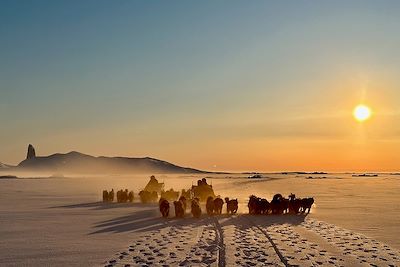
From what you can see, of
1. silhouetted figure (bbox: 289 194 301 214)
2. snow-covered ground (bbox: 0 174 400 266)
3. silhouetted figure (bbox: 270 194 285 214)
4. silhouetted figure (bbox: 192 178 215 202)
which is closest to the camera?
snow-covered ground (bbox: 0 174 400 266)

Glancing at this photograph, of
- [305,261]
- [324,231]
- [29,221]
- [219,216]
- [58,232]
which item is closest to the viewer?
[305,261]

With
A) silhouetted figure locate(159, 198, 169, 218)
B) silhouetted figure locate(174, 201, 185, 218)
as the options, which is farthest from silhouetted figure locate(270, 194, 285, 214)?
silhouetted figure locate(159, 198, 169, 218)

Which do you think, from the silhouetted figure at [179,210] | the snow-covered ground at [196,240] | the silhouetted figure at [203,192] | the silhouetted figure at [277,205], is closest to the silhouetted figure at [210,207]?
the snow-covered ground at [196,240]

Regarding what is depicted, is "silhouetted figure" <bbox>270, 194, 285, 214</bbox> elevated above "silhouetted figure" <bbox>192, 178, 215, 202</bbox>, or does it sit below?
below

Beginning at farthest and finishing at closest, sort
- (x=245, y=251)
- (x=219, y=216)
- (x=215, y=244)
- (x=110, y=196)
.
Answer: (x=110, y=196) < (x=219, y=216) < (x=215, y=244) < (x=245, y=251)

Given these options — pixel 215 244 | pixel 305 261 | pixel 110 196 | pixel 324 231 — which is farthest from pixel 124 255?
pixel 110 196

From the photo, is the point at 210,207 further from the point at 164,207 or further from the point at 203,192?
the point at 203,192

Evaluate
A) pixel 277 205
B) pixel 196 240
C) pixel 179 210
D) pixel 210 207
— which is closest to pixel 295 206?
pixel 277 205

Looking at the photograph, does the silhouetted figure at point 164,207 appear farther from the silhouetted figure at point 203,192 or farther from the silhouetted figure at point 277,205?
the silhouetted figure at point 203,192

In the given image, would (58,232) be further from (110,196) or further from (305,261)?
(110,196)

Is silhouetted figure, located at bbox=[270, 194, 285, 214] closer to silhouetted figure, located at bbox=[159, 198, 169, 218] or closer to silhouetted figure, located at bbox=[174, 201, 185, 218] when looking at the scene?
silhouetted figure, located at bbox=[174, 201, 185, 218]

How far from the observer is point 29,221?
1593cm

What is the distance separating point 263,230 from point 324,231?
75.5 inches

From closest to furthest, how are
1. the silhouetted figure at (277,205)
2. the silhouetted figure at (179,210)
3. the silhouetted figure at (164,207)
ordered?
the silhouetted figure at (164,207) → the silhouetted figure at (179,210) → the silhouetted figure at (277,205)
